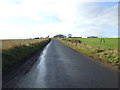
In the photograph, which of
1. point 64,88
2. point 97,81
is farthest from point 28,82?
point 97,81

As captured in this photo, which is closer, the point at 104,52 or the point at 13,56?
the point at 13,56

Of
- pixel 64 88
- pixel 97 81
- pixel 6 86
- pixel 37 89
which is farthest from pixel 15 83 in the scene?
pixel 97 81

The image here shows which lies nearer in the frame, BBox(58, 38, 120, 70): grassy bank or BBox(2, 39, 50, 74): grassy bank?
BBox(2, 39, 50, 74): grassy bank

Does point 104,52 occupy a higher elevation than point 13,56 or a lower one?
lower

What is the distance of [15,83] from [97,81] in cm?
410

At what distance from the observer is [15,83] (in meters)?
9.88

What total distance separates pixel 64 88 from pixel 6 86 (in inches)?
105

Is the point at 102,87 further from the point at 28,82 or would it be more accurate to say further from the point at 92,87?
the point at 28,82

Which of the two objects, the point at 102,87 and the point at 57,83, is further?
the point at 57,83

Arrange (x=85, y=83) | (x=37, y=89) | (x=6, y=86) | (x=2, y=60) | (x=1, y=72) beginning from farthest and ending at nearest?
(x=2, y=60)
(x=1, y=72)
(x=85, y=83)
(x=6, y=86)
(x=37, y=89)

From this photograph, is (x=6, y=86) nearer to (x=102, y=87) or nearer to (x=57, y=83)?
(x=57, y=83)

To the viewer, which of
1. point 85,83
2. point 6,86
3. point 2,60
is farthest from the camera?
point 2,60

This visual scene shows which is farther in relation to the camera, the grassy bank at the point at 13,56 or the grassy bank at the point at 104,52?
the grassy bank at the point at 104,52

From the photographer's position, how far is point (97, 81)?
1042 cm
